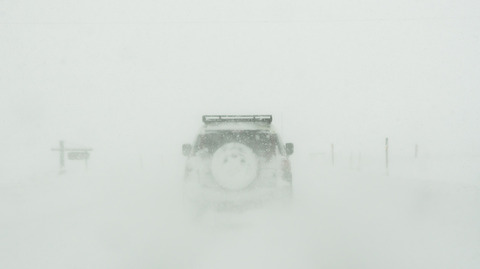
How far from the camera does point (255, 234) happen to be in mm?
5688

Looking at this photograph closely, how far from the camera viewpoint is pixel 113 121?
9338cm

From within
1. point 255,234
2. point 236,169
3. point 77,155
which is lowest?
point 255,234

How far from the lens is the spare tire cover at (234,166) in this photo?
588 centimetres

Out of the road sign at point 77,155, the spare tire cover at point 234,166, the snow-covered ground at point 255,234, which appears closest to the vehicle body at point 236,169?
the spare tire cover at point 234,166

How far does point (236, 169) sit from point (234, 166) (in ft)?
0.17

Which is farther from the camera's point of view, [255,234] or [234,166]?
[234,166]

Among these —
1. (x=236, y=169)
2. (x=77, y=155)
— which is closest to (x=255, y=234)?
(x=236, y=169)

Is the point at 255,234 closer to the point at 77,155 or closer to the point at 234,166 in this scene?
the point at 234,166

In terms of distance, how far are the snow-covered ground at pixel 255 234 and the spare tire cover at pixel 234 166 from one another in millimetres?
556

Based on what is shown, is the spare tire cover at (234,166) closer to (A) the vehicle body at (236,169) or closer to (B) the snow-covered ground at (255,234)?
(A) the vehicle body at (236,169)

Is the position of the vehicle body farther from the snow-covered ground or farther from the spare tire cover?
the snow-covered ground

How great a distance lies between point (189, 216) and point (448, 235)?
3.56 m

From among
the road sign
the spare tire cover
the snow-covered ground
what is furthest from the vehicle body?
the road sign

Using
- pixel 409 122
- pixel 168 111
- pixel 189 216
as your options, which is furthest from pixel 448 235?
pixel 168 111
